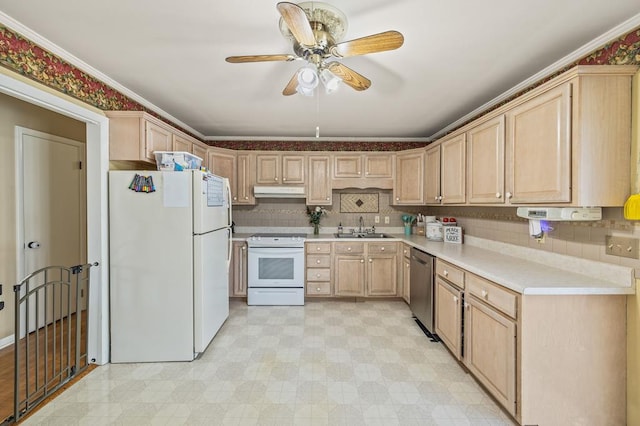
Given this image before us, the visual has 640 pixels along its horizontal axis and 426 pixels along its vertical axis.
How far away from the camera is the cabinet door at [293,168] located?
3.98 m

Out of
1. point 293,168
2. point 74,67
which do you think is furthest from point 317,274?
point 74,67

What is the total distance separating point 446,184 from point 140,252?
3150 mm

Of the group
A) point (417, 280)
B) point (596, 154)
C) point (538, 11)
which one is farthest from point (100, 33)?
point (417, 280)

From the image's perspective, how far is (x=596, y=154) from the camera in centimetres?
158

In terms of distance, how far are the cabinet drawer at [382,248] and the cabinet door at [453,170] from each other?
3.07 feet

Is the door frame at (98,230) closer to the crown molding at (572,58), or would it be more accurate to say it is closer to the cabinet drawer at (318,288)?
the cabinet drawer at (318,288)

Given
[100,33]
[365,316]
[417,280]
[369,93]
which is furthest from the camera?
[365,316]

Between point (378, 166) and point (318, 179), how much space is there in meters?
0.91

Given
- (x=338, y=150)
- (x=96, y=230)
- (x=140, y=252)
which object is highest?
(x=338, y=150)

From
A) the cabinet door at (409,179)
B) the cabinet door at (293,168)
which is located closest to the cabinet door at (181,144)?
the cabinet door at (293,168)

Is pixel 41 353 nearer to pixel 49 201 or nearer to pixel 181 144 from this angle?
pixel 49 201

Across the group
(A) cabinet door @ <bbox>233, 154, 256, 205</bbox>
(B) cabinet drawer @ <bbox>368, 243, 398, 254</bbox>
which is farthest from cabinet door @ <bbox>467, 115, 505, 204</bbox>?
(A) cabinet door @ <bbox>233, 154, 256, 205</bbox>

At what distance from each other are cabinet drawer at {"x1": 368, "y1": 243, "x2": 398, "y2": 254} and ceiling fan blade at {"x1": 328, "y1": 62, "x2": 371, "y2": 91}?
2.35 m

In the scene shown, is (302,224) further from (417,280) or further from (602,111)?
(602,111)
